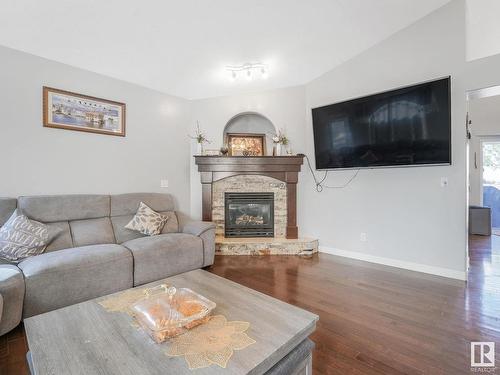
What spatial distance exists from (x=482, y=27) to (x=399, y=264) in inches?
119

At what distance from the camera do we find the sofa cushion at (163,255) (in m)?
2.52

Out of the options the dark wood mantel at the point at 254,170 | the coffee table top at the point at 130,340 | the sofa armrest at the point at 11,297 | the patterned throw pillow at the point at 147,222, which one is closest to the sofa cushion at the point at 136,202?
the patterned throw pillow at the point at 147,222

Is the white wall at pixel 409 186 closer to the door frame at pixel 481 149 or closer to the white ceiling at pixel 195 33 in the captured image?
the white ceiling at pixel 195 33

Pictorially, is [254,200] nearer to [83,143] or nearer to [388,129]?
[388,129]

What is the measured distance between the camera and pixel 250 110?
414 cm

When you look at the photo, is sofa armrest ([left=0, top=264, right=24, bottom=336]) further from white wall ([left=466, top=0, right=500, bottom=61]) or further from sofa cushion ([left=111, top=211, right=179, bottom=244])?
white wall ([left=466, top=0, right=500, bottom=61])

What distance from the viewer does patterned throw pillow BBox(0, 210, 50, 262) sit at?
215 cm

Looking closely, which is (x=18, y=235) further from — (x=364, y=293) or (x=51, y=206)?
(x=364, y=293)

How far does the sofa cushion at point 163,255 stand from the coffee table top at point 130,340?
3.62 ft

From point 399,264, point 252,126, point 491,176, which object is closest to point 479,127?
point 491,176

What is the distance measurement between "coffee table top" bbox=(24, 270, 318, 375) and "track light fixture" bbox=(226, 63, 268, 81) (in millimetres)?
2955

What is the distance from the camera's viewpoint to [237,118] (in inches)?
175

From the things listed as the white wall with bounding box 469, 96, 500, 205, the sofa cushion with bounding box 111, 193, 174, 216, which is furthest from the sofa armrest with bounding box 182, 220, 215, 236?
the white wall with bounding box 469, 96, 500, 205

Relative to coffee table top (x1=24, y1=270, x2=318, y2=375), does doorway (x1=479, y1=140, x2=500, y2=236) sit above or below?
above
